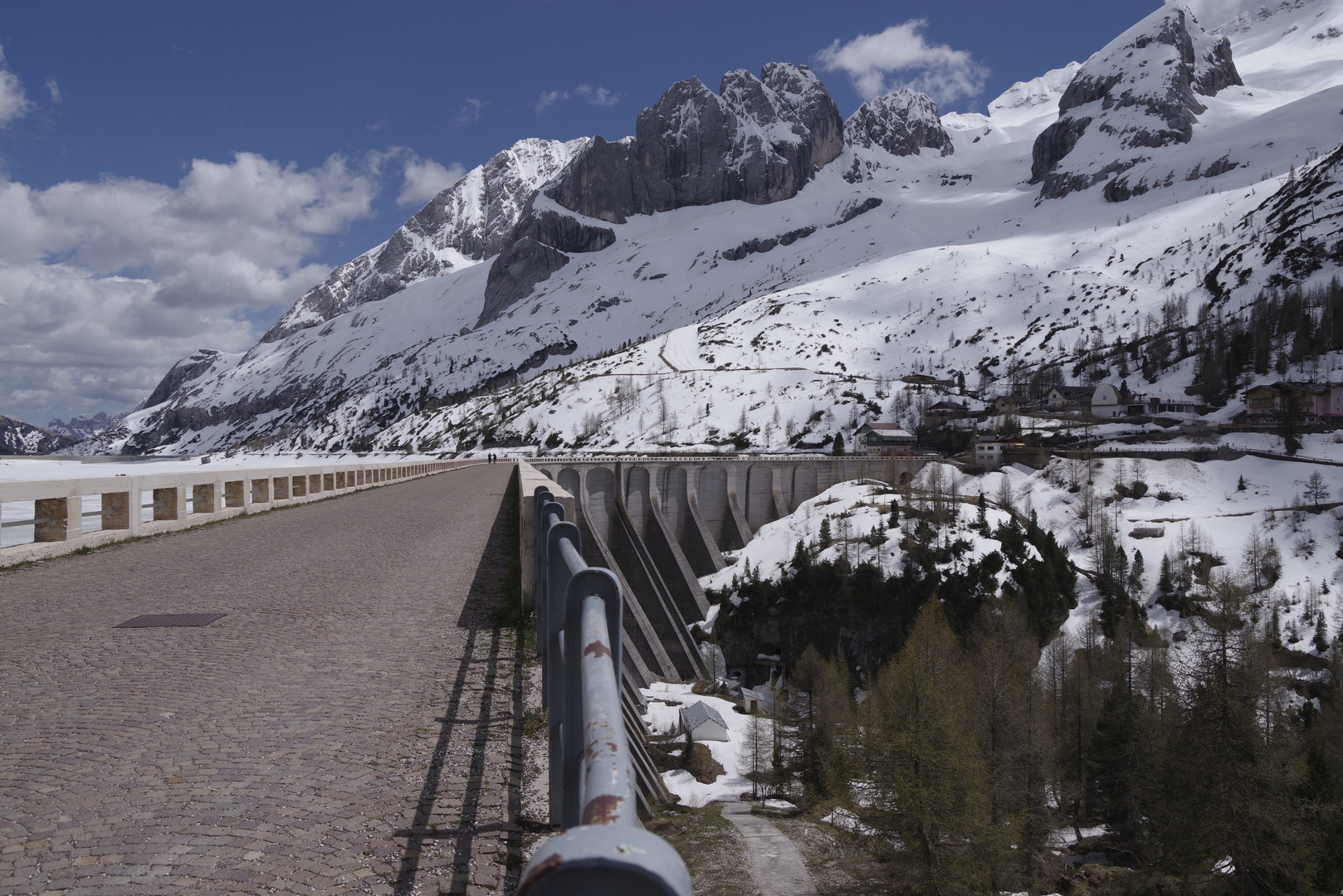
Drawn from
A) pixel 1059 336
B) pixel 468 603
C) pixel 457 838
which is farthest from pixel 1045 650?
pixel 1059 336

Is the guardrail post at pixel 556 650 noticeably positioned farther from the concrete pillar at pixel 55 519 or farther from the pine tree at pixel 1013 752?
the pine tree at pixel 1013 752

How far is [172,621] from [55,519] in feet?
25.5

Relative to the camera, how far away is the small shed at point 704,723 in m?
40.9

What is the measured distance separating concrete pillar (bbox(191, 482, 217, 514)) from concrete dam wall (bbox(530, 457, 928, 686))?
27.2 meters

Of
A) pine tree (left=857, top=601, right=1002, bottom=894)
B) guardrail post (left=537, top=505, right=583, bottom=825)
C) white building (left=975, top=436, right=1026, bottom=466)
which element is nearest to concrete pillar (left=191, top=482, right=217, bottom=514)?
guardrail post (left=537, top=505, right=583, bottom=825)

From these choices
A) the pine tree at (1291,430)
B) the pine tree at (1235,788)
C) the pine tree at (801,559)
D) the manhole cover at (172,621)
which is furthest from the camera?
the pine tree at (1291,430)

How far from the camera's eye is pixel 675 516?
73.1m

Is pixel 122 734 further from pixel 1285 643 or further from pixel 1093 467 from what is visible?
pixel 1093 467

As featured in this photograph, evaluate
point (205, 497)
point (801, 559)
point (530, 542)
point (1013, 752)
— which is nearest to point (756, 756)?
point (1013, 752)

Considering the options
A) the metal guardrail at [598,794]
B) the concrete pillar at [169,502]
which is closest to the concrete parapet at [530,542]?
the metal guardrail at [598,794]

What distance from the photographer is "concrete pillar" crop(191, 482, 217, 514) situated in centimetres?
2081

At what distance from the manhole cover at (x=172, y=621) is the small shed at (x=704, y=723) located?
34.3 m

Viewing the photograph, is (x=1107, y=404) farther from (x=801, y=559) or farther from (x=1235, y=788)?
(x=1235, y=788)

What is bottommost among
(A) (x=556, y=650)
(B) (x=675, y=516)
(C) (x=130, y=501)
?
(B) (x=675, y=516)
